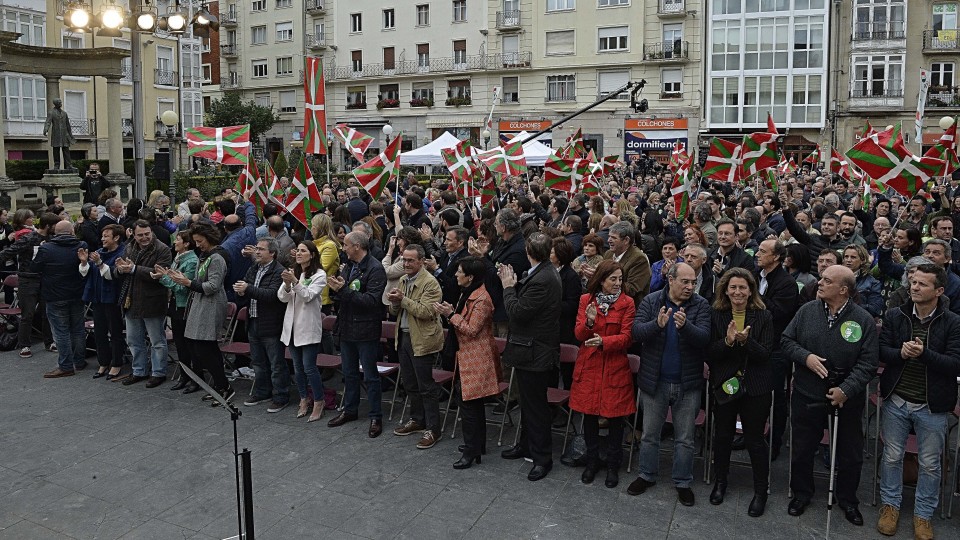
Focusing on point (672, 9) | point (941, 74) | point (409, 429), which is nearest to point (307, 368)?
point (409, 429)

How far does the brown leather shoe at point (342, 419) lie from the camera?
26.5ft

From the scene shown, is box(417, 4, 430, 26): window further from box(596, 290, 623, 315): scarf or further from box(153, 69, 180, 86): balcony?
box(596, 290, 623, 315): scarf

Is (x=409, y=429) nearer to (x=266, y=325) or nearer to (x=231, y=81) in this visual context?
(x=266, y=325)

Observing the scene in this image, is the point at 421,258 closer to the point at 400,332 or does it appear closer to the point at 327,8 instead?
the point at 400,332

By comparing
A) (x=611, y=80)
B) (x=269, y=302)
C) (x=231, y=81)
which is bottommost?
(x=269, y=302)

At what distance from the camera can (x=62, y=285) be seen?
9.88 meters

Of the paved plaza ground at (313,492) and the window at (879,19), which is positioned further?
the window at (879,19)

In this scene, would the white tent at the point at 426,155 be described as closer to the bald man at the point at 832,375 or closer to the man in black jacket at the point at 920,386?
the bald man at the point at 832,375

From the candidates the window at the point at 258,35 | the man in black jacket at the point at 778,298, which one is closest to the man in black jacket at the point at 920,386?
the man in black jacket at the point at 778,298

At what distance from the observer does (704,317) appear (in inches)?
242

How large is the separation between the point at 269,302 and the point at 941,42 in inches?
1696

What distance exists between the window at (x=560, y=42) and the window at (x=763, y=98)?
376 inches

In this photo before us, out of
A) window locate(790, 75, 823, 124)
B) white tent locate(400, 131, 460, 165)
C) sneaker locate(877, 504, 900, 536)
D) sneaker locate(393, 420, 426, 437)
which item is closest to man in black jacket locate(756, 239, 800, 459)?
sneaker locate(877, 504, 900, 536)

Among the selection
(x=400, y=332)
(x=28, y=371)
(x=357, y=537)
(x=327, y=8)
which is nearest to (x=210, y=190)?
(x=28, y=371)
